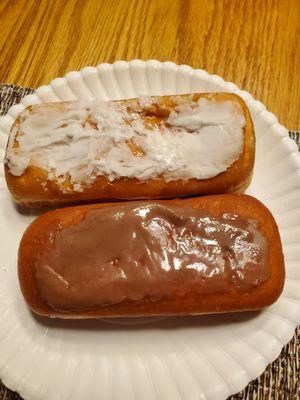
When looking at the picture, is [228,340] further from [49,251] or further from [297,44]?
[297,44]

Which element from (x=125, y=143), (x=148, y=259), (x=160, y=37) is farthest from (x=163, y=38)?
(x=148, y=259)

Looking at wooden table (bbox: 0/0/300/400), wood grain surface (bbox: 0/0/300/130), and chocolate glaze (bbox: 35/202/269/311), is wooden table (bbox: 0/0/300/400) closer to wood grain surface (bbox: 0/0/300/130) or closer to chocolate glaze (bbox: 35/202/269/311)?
wood grain surface (bbox: 0/0/300/130)

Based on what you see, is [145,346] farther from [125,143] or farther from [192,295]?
[125,143]

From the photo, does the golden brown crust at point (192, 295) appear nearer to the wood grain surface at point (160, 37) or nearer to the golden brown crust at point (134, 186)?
the golden brown crust at point (134, 186)

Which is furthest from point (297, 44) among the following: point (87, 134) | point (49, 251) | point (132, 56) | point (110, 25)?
point (49, 251)

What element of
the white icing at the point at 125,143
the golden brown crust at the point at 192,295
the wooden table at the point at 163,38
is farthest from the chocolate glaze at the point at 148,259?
the wooden table at the point at 163,38

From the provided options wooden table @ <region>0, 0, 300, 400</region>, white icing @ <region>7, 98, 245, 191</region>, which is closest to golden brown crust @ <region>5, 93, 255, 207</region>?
white icing @ <region>7, 98, 245, 191</region>
